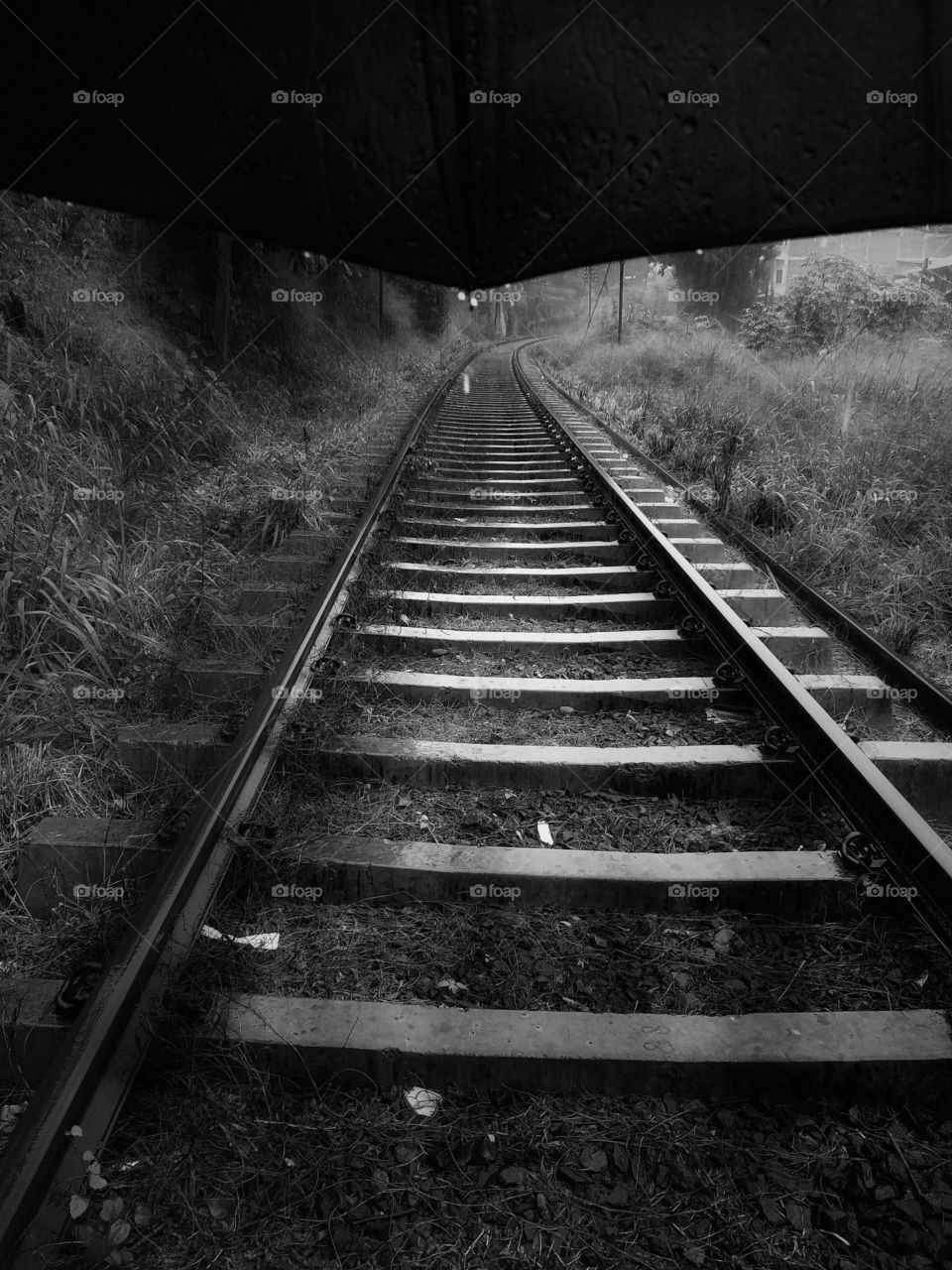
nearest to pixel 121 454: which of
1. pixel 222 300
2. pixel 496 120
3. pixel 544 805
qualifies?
pixel 222 300

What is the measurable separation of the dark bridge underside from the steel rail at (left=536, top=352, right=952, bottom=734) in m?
2.86

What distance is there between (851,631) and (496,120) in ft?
11.8

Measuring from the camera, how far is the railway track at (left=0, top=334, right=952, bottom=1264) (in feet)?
5.13

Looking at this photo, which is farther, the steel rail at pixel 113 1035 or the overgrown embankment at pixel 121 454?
the overgrown embankment at pixel 121 454

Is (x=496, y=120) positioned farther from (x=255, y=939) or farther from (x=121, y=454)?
(x=121, y=454)

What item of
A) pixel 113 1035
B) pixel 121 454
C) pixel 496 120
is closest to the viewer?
pixel 496 120

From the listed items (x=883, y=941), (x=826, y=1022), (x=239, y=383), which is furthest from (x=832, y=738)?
(x=239, y=383)

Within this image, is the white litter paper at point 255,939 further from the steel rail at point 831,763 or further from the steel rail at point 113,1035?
the steel rail at point 831,763

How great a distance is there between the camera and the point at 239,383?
925cm

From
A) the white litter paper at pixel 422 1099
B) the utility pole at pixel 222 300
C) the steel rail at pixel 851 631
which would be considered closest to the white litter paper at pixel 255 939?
the white litter paper at pixel 422 1099

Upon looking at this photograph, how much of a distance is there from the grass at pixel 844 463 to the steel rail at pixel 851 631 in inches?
10.0

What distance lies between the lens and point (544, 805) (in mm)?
2463

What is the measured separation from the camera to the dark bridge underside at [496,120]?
24.4 inches

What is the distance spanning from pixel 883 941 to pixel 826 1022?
388 millimetres
